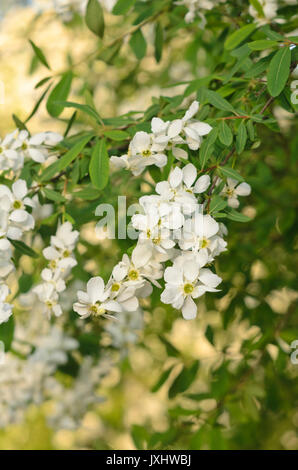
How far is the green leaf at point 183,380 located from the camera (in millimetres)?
1375

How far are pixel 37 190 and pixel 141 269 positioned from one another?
0.36 m

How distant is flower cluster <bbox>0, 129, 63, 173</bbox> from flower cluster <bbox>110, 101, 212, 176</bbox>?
22cm

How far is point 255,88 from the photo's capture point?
96 centimetres

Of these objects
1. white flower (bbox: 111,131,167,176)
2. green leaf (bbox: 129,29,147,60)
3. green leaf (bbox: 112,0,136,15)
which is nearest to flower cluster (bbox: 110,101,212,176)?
white flower (bbox: 111,131,167,176)

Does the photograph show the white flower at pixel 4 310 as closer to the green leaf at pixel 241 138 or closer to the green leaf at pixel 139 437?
the green leaf at pixel 241 138

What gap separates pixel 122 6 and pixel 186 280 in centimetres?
64

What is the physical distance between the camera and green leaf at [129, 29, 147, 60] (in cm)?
129

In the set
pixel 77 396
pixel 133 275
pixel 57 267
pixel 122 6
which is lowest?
pixel 77 396

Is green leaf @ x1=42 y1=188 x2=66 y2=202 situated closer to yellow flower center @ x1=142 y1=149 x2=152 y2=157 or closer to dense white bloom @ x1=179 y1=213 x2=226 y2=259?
yellow flower center @ x1=142 y1=149 x2=152 y2=157

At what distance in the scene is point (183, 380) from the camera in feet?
4.57

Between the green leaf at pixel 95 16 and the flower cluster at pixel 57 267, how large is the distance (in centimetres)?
47

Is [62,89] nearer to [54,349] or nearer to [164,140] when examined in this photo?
[164,140]

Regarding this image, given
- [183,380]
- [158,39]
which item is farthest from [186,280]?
[158,39]
